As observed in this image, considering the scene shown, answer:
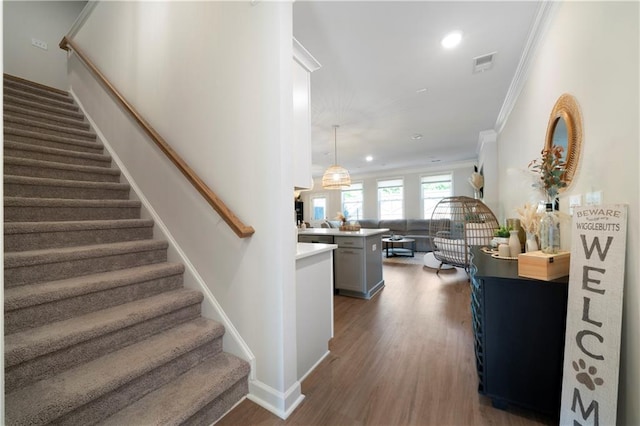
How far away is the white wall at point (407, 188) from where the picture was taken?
25.4 feet

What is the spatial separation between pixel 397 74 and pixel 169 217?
8.82 ft

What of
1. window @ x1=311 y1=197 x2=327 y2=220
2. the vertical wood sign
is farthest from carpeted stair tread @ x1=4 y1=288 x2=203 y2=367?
window @ x1=311 y1=197 x2=327 y2=220

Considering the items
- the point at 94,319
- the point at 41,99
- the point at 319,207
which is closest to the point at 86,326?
the point at 94,319

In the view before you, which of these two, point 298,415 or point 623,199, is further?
point 298,415

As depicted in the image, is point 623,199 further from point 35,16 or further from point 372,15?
point 35,16

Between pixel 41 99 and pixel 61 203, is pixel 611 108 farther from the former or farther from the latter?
pixel 41 99

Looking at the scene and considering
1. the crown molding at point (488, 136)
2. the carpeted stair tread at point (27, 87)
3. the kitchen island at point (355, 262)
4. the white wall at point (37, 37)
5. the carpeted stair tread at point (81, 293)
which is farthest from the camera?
the crown molding at point (488, 136)

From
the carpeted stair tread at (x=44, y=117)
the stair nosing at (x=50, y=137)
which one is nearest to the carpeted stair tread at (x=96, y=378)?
the stair nosing at (x=50, y=137)

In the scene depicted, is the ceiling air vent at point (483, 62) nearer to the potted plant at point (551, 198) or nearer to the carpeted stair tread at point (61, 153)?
the potted plant at point (551, 198)

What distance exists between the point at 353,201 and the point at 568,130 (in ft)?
26.9

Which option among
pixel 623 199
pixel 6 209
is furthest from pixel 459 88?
pixel 6 209

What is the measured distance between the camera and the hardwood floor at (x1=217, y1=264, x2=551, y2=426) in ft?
4.68

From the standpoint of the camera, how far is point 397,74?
9.25ft

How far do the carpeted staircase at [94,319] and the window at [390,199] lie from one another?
7.81 metres
